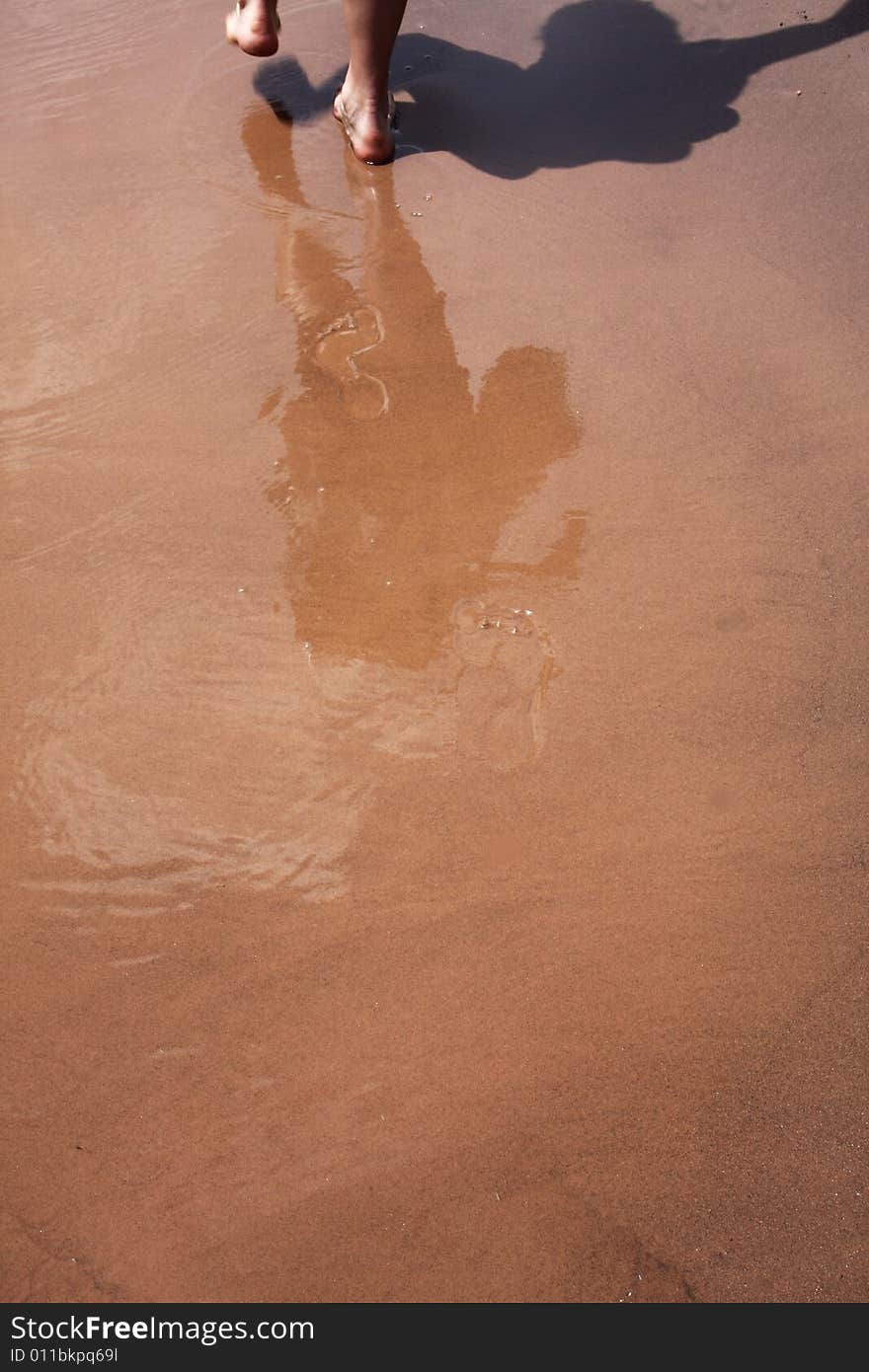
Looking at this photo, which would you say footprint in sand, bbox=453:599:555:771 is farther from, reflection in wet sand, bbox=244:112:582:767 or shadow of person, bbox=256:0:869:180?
shadow of person, bbox=256:0:869:180

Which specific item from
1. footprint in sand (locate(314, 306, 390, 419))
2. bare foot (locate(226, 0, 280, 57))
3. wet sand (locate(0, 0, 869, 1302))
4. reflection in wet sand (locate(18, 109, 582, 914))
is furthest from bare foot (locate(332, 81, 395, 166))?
reflection in wet sand (locate(18, 109, 582, 914))

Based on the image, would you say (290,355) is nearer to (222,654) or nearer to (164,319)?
(164,319)

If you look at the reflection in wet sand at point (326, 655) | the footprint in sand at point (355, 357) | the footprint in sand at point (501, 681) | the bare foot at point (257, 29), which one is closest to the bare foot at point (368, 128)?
the bare foot at point (257, 29)

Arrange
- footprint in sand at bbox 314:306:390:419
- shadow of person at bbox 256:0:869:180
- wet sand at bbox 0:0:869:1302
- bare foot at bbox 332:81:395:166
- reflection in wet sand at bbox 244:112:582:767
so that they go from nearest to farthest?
wet sand at bbox 0:0:869:1302 < reflection in wet sand at bbox 244:112:582:767 < footprint in sand at bbox 314:306:390:419 < bare foot at bbox 332:81:395:166 < shadow of person at bbox 256:0:869:180

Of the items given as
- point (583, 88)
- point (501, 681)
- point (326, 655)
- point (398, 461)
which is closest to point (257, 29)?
point (583, 88)

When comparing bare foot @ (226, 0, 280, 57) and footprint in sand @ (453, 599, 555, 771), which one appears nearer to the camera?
footprint in sand @ (453, 599, 555, 771)

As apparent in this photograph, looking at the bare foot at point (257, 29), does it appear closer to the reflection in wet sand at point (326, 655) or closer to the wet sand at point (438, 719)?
the wet sand at point (438, 719)
